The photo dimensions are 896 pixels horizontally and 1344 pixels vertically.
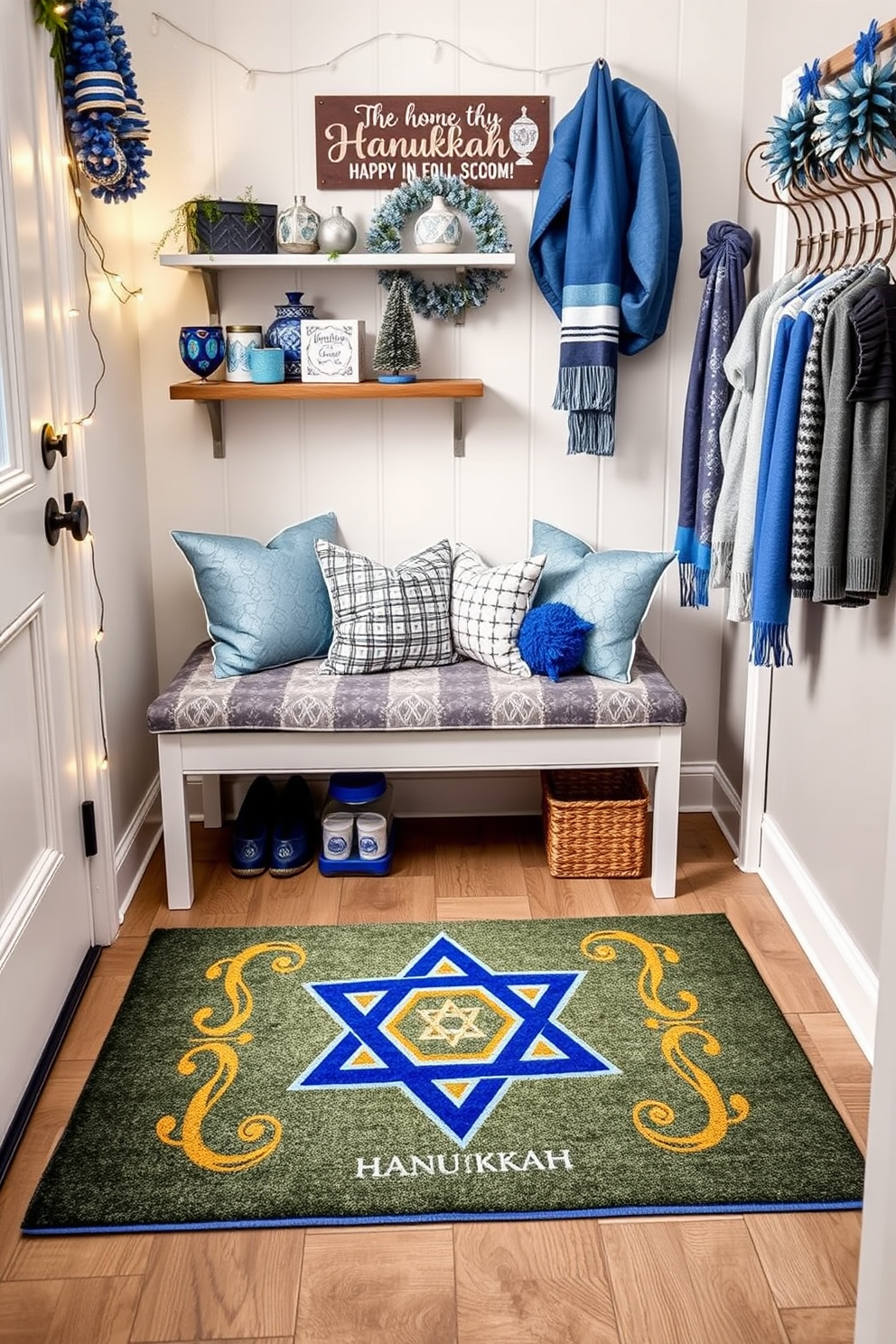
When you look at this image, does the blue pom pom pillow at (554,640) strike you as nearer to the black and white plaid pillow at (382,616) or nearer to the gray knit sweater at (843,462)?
the black and white plaid pillow at (382,616)

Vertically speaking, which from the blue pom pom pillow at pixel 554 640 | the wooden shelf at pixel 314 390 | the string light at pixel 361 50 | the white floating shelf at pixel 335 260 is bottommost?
the blue pom pom pillow at pixel 554 640

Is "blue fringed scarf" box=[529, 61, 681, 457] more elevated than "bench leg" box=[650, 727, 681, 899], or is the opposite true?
"blue fringed scarf" box=[529, 61, 681, 457]

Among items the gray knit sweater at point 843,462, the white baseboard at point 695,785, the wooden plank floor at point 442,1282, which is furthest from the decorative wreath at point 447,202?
the wooden plank floor at point 442,1282

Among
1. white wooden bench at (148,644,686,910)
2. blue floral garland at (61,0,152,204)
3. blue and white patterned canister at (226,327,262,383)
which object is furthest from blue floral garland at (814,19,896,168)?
blue and white patterned canister at (226,327,262,383)

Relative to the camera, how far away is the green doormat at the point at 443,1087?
2.19 metres

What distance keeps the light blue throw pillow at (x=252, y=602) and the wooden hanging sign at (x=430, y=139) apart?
95 cm

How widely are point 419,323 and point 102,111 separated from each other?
1033mm

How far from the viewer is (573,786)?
3547 mm

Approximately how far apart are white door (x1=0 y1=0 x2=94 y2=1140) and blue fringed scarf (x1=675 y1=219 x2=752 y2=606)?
4.73 ft

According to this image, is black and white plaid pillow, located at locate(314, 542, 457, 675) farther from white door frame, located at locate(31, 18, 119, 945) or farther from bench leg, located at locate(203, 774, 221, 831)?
white door frame, located at locate(31, 18, 119, 945)

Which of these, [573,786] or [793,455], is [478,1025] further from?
[793,455]

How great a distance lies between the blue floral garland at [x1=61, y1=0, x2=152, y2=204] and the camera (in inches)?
106

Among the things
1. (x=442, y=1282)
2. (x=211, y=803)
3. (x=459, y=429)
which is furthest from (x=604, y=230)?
(x=442, y=1282)

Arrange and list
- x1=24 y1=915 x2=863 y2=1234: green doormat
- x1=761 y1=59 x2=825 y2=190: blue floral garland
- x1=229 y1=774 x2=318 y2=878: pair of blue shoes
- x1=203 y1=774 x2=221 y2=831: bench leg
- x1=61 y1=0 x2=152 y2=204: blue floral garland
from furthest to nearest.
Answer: x1=203 y1=774 x2=221 y2=831: bench leg → x1=229 y1=774 x2=318 y2=878: pair of blue shoes → x1=61 y1=0 x2=152 y2=204: blue floral garland → x1=761 y1=59 x2=825 y2=190: blue floral garland → x1=24 y1=915 x2=863 y2=1234: green doormat
